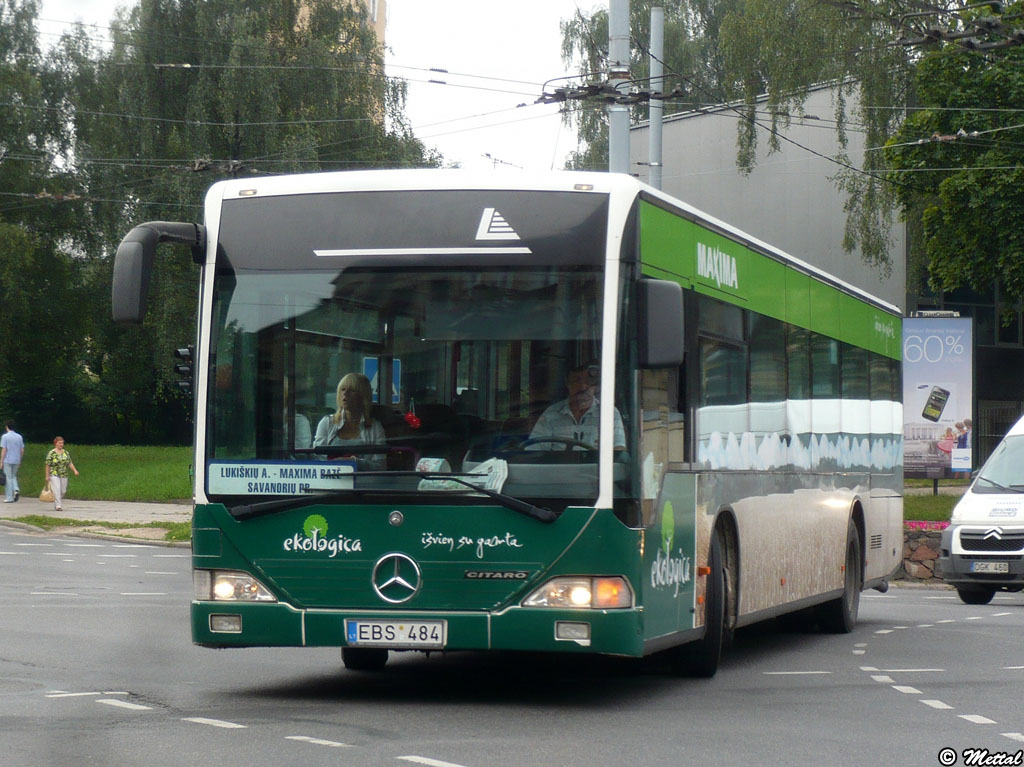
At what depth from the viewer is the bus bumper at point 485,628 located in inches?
357

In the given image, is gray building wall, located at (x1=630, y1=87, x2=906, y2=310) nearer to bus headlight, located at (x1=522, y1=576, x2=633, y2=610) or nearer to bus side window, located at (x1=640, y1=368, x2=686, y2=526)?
bus side window, located at (x1=640, y1=368, x2=686, y2=526)

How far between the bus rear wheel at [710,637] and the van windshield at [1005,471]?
10.1 meters

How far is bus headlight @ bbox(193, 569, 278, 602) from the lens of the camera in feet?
31.0

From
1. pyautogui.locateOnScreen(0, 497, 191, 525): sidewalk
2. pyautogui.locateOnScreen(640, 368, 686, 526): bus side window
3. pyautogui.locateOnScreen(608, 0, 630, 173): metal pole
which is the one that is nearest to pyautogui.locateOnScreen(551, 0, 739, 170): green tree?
pyautogui.locateOnScreen(0, 497, 191, 525): sidewalk

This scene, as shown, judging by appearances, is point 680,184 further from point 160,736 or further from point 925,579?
point 160,736

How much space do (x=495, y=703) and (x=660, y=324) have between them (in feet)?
7.46

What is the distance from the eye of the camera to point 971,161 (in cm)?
4053

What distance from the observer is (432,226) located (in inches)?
370

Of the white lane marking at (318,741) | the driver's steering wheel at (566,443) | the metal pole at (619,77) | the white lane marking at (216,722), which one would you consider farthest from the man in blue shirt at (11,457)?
the white lane marking at (318,741)

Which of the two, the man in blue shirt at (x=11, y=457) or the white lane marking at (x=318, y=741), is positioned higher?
the man in blue shirt at (x=11, y=457)

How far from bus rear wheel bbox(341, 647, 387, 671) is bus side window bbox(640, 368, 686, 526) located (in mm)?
2537

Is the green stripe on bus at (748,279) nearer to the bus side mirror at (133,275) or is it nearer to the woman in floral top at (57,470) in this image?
the bus side mirror at (133,275)

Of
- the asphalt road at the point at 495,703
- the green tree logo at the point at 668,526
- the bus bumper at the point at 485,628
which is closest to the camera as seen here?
the asphalt road at the point at 495,703

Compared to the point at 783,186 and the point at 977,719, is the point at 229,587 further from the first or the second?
the point at 783,186
